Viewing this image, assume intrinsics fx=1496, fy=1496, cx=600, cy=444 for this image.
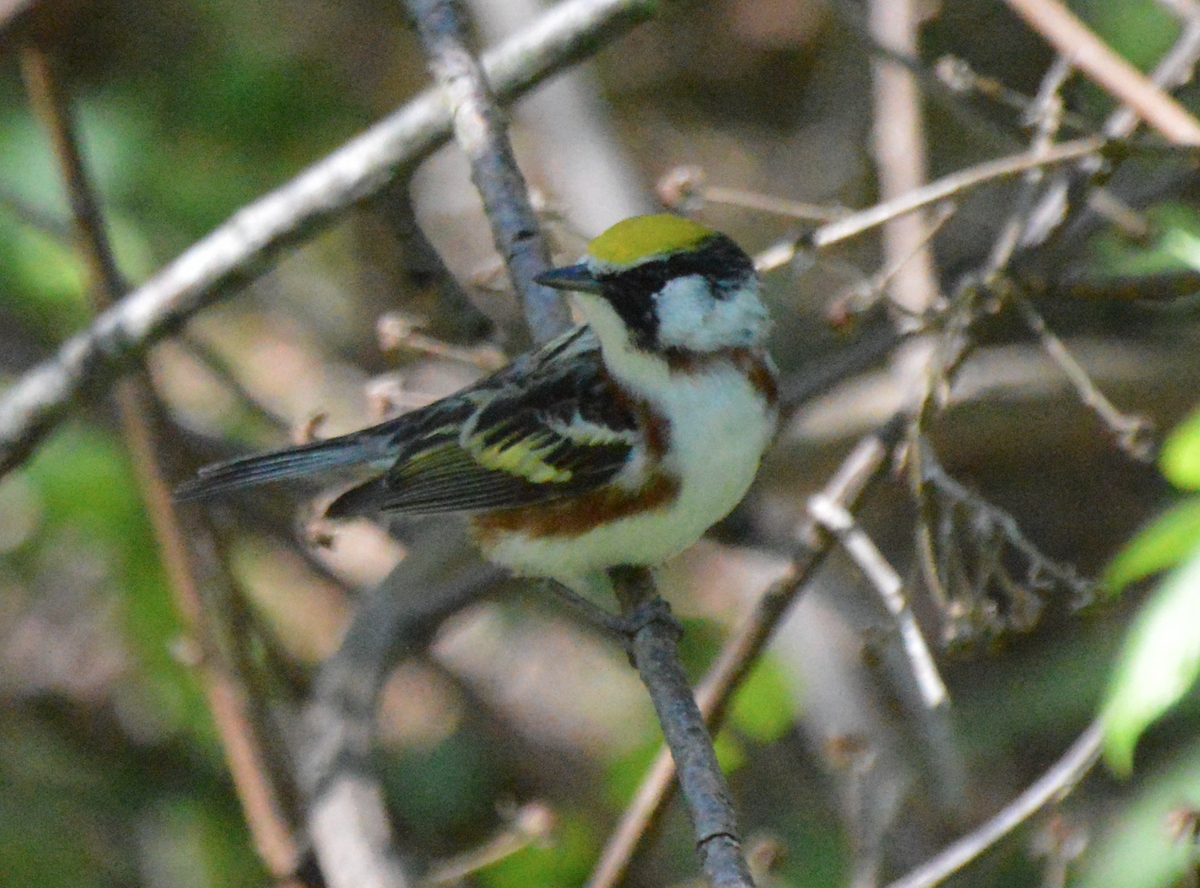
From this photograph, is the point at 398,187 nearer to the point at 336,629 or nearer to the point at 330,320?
the point at 336,629

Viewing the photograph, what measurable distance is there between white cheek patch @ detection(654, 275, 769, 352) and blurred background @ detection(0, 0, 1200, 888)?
0.22 m

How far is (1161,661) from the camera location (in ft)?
6.30

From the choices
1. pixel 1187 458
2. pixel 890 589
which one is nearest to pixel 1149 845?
pixel 890 589

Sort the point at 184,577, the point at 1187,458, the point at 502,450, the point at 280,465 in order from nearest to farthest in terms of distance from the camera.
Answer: the point at 1187,458, the point at 502,450, the point at 280,465, the point at 184,577

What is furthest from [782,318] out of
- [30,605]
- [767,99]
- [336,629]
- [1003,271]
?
[30,605]

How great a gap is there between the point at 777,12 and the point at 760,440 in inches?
148

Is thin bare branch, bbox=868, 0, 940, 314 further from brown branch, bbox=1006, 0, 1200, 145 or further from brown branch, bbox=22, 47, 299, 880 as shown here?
brown branch, bbox=22, 47, 299, 880

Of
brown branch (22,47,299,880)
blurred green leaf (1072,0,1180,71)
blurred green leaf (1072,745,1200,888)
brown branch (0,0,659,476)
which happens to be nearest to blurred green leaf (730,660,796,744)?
blurred green leaf (1072,745,1200,888)

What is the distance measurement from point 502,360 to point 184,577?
0.89m

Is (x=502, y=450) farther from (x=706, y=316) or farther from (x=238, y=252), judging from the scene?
(x=238, y=252)

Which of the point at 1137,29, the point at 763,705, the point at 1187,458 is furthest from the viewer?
the point at 1137,29

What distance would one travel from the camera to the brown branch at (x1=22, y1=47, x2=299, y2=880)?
3.35m

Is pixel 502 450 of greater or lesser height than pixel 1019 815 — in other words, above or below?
above

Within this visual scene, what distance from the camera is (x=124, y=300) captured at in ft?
10.5
